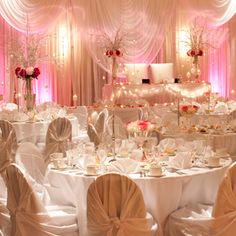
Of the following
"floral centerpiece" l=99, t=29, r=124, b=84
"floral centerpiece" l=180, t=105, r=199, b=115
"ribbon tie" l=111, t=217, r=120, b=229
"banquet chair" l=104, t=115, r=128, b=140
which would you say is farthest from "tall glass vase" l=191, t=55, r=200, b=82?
"ribbon tie" l=111, t=217, r=120, b=229

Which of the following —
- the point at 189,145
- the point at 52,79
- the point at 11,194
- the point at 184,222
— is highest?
the point at 52,79

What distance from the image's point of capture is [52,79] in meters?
10.8

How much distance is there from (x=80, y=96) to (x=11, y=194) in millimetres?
7828

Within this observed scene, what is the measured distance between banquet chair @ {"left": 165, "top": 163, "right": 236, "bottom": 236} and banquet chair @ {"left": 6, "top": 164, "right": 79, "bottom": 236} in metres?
0.72

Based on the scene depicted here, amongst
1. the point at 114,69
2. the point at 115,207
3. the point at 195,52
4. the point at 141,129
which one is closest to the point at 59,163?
the point at 141,129

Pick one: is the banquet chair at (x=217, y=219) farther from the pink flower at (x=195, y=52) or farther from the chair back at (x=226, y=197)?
the pink flower at (x=195, y=52)

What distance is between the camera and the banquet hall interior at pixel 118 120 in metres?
3.13

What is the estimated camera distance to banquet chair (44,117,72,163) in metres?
5.93

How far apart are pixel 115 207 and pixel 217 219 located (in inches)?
26.3

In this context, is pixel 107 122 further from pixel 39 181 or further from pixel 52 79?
pixel 52 79

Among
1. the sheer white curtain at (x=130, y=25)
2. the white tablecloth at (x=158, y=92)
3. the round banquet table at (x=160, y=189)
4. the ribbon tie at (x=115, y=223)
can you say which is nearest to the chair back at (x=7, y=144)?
the round banquet table at (x=160, y=189)

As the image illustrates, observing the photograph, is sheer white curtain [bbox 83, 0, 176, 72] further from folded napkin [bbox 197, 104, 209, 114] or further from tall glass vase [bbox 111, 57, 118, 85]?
folded napkin [bbox 197, 104, 209, 114]

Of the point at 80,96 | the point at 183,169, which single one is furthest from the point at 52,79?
the point at 183,169

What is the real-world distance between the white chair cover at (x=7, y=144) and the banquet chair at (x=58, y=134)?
434mm
